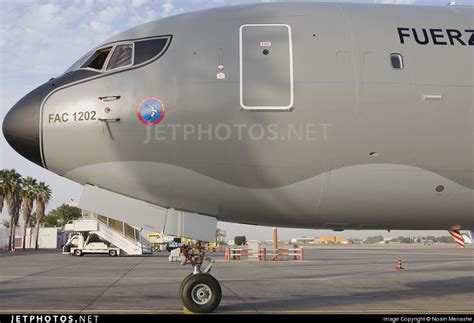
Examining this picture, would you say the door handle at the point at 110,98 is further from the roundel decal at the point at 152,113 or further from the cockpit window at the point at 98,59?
the cockpit window at the point at 98,59

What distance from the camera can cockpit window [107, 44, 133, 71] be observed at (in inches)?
333

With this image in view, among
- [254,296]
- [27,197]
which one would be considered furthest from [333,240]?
[254,296]

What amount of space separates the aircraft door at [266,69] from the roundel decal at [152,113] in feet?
4.64

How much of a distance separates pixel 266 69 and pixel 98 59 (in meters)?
3.23

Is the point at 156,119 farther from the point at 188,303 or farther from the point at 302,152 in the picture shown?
the point at 188,303

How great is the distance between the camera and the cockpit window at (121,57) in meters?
8.47

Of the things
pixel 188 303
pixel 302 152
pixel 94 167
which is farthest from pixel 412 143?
pixel 94 167

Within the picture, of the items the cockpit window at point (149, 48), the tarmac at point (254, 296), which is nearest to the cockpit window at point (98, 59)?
the cockpit window at point (149, 48)

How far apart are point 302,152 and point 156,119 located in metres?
2.61

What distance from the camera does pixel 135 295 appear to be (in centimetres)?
1298

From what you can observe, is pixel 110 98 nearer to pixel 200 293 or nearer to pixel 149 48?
pixel 149 48

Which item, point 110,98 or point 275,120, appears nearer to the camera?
point 275,120
